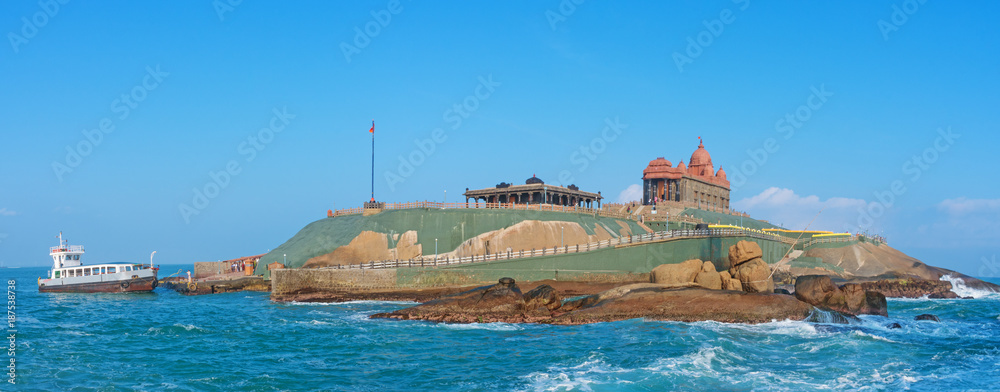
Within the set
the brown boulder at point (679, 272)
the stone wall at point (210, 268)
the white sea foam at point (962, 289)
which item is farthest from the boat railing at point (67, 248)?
the white sea foam at point (962, 289)

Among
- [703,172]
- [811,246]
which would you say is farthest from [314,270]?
[703,172]

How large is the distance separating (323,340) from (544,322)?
1236 centimetres

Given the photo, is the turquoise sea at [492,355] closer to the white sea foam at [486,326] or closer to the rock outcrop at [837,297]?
the white sea foam at [486,326]

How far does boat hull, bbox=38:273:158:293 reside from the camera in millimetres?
67688

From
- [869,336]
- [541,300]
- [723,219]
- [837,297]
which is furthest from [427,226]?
[723,219]

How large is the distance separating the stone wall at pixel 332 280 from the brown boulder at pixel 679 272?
20696 mm

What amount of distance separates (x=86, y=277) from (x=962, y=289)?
8869 cm

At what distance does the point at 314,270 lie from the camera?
57688 mm

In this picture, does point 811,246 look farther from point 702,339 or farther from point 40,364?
point 40,364

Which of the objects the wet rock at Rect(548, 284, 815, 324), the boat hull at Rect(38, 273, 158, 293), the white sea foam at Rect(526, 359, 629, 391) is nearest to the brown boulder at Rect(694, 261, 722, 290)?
the wet rock at Rect(548, 284, 815, 324)

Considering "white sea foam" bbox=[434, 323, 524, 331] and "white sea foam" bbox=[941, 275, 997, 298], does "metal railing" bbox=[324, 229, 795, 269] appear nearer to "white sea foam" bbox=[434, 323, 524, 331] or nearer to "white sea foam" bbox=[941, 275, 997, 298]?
"white sea foam" bbox=[434, 323, 524, 331]

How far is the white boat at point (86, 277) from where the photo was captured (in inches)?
2685

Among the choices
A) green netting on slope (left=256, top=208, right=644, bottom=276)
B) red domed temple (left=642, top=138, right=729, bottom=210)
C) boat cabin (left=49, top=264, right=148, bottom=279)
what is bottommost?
boat cabin (left=49, top=264, right=148, bottom=279)

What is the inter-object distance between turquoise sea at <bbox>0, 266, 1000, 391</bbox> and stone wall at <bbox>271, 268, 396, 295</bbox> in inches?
437
